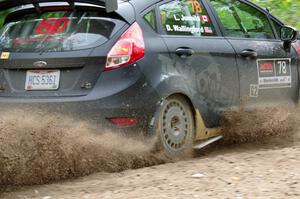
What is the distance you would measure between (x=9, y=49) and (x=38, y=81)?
1.86 feet

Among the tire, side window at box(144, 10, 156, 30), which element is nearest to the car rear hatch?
side window at box(144, 10, 156, 30)

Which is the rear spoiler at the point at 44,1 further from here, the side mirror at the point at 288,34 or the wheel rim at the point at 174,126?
the side mirror at the point at 288,34

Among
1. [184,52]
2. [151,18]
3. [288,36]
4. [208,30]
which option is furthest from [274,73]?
[151,18]

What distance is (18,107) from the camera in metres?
5.55

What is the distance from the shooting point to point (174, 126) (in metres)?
5.94

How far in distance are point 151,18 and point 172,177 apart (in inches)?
65.3

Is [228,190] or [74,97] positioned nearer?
[228,190]

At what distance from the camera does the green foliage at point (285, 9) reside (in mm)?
12570

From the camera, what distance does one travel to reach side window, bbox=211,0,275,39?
684cm

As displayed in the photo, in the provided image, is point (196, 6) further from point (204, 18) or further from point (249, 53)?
point (249, 53)

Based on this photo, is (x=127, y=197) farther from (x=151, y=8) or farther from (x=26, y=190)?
(x=151, y=8)

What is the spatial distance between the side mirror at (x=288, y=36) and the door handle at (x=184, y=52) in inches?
72.1

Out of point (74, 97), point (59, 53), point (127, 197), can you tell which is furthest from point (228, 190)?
point (59, 53)

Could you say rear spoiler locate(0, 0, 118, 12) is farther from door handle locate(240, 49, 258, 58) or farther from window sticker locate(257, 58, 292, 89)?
window sticker locate(257, 58, 292, 89)
